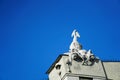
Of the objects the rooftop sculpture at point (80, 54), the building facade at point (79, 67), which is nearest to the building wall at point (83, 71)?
the building facade at point (79, 67)

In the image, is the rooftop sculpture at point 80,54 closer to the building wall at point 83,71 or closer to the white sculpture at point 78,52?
the white sculpture at point 78,52

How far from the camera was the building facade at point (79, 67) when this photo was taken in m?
31.7

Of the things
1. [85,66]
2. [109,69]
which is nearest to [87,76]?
[85,66]

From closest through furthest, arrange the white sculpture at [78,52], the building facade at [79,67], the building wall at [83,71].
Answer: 1. the building wall at [83,71]
2. the building facade at [79,67]
3. the white sculpture at [78,52]

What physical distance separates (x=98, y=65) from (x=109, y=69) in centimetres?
188

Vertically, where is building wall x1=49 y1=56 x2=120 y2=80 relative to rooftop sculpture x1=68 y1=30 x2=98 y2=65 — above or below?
below

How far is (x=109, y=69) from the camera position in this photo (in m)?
34.7

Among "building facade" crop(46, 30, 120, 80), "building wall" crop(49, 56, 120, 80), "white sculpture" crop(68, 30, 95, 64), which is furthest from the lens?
"white sculpture" crop(68, 30, 95, 64)

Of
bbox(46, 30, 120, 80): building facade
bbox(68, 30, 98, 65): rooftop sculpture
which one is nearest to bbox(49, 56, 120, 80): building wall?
bbox(46, 30, 120, 80): building facade

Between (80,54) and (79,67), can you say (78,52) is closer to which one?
(80,54)

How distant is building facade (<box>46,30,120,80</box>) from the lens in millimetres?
31656

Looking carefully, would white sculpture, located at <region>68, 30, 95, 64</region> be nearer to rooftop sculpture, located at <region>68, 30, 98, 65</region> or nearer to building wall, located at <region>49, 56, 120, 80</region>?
rooftop sculpture, located at <region>68, 30, 98, 65</region>

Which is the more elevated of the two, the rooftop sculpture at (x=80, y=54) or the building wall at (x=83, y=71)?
the rooftop sculpture at (x=80, y=54)

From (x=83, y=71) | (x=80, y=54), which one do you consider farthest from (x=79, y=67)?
(x=80, y=54)
